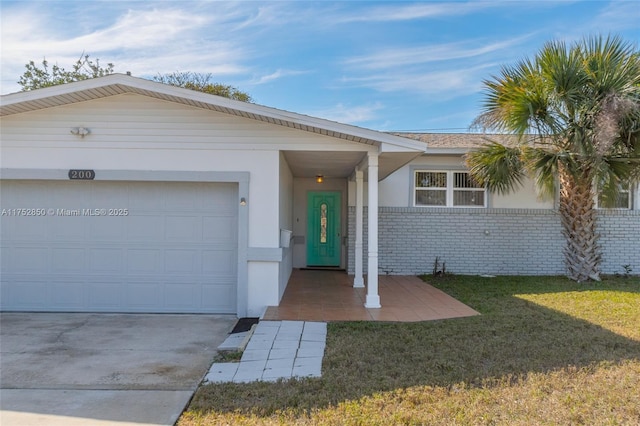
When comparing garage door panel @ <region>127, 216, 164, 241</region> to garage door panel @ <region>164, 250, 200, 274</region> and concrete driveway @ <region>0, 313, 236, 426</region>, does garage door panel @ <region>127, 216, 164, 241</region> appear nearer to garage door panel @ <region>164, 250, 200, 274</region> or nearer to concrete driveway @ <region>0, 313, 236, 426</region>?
garage door panel @ <region>164, 250, 200, 274</region>

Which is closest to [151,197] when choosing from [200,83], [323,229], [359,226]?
[359,226]

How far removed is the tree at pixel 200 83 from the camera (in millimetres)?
22750

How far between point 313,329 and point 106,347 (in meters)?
2.56

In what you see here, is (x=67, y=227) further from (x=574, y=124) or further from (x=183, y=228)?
(x=574, y=124)

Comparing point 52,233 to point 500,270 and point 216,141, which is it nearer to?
point 216,141

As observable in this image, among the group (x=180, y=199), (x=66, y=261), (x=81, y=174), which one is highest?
(x=81, y=174)

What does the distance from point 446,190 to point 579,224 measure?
3.24 m

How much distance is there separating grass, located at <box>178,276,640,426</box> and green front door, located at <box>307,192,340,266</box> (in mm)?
6951

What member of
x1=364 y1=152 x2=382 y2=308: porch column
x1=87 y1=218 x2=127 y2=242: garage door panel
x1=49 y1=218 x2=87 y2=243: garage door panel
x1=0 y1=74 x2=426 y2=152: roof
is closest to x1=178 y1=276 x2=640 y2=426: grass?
x1=364 y1=152 x2=382 y2=308: porch column

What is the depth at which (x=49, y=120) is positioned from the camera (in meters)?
6.95

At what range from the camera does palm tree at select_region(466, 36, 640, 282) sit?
28.3 feet

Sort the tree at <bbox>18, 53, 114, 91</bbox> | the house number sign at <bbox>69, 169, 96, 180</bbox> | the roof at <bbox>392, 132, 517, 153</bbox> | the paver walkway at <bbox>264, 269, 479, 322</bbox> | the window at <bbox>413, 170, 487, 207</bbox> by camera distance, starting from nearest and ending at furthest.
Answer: the paver walkway at <bbox>264, 269, 479, 322</bbox>, the house number sign at <bbox>69, 169, 96, 180</bbox>, the roof at <bbox>392, 132, 517, 153</bbox>, the window at <bbox>413, 170, 487, 207</bbox>, the tree at <bbox>18, 53, 114, 91</bbox>

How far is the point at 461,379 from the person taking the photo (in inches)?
162

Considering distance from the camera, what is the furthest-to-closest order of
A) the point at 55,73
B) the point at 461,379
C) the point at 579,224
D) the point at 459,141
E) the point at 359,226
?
1. the point at 55,73
2. the point at 459,141
3. the point at 579,224
4. the point at 359,226
5. the point at 461,379
